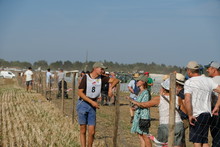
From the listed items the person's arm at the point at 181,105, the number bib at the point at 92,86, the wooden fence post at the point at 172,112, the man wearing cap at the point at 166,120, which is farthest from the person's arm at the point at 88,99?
the wooden fence post at the point at 172,112

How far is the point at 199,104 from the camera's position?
567cm

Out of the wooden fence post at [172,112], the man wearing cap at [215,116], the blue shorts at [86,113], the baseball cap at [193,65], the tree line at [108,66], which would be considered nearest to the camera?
the wooden fence post at [172,112]

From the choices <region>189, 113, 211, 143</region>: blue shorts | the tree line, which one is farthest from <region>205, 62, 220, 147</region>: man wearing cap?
the tree line

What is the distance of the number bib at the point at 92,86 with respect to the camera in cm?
704

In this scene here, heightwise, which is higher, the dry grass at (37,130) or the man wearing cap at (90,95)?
the man wearing cap at (90,95)

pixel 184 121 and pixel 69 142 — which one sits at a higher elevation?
pixel 184 121

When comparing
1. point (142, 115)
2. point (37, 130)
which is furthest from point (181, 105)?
point (37, 130)

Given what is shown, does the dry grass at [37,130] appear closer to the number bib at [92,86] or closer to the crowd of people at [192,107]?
the number bib at [92,86]

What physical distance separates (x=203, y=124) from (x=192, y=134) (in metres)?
0.25

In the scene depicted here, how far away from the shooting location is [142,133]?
6.42m

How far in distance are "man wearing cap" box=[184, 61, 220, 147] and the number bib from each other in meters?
1.99

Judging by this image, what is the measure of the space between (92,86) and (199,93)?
7.36 ft

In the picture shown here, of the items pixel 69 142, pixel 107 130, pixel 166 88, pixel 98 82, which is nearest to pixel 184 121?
pixel 166 88

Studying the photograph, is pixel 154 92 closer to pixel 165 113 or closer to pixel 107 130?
pixel 107 130
